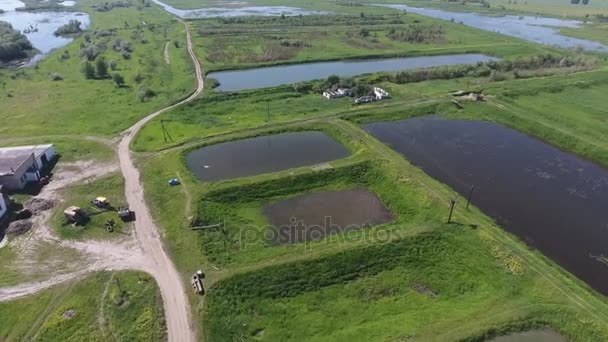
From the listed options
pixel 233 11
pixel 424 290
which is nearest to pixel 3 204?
pixel 424 290

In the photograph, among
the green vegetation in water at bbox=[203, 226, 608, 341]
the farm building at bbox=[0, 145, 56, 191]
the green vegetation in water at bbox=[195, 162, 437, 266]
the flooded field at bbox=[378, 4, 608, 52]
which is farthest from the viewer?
the flooded field at bbox=[378, 4, 608, 52]

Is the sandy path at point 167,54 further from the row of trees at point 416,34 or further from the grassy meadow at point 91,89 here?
the row of trees at point 416,34

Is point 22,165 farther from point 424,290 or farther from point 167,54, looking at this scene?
point 167,54

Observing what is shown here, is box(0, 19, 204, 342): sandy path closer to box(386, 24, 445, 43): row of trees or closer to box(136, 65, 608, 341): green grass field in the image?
box(136, 65, 608, 341): green grass field

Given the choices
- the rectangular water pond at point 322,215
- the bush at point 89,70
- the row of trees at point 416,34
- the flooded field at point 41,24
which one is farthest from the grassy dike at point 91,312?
the row of trees at point 416,34

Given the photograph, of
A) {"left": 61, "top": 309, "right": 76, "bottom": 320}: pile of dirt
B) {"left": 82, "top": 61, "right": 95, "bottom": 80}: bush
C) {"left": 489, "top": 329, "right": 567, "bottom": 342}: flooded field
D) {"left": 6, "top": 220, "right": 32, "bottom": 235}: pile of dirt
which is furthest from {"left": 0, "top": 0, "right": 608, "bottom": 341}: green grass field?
{"left": 82, "top": 61, "right": 95, "bottom": 80}: bush

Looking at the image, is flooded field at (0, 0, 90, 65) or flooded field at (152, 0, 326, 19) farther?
flooded field at (152, 0, 326, 19)

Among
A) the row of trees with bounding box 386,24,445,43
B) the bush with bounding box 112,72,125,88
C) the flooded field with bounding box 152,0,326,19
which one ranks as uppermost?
the flooded field with bounding box 152,0,326,19
